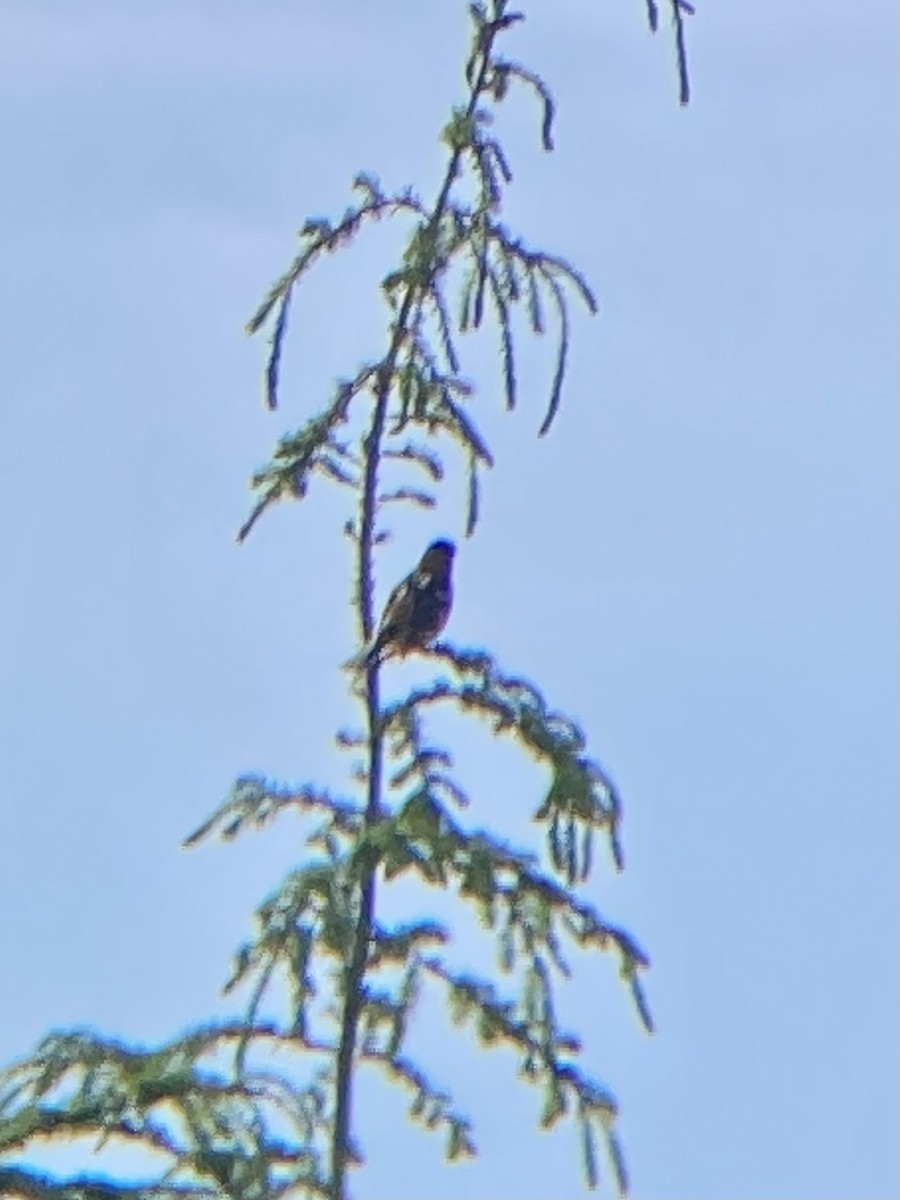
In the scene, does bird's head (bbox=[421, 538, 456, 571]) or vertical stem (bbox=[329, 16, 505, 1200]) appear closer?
vertical stem (bbox=[329, 16, 505, 1200])

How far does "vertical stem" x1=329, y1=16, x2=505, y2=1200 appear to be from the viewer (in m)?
9.37

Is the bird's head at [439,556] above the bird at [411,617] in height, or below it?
above

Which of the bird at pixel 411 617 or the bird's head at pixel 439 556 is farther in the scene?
the bird's head at pixel 439 556

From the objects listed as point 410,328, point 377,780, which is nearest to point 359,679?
point 377,780

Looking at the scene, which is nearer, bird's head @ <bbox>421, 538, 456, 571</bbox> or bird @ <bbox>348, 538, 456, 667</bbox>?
bird @ <bbox>348, 538, 456, 667</bbox>

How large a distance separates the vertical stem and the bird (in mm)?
69

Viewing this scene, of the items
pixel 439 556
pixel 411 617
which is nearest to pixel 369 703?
pixel 411 617

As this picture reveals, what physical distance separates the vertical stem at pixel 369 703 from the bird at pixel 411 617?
0.07m

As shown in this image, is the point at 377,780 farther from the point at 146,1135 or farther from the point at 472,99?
the point at 472,99

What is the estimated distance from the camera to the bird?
976 cm

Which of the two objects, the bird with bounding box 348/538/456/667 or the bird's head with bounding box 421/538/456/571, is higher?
the bird's head with bounding box 421/538/456/571

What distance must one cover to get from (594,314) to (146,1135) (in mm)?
2374

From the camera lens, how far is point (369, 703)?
9656mm

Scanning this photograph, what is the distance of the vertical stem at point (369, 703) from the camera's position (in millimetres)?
9367
